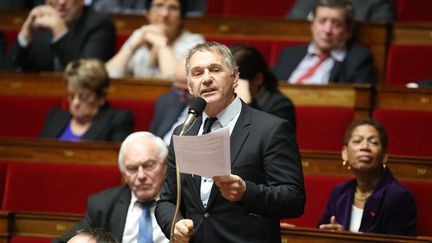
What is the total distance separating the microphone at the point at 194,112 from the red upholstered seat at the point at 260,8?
1.65 m

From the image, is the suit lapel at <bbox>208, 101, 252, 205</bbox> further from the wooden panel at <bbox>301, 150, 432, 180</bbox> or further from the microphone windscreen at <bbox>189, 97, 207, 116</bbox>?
the wooden panel at <bbox>301, 150, 432, 180</bbox>

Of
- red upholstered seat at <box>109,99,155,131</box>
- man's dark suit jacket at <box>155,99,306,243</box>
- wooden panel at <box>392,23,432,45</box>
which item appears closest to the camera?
man's dark suit jacket at <box>155,99,306,243</box>

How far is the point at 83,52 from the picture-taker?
2430mm

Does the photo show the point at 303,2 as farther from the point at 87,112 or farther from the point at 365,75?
the point at 87,112

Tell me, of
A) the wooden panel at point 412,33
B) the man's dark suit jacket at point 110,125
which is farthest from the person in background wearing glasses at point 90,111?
the wooden panel at point 412,33

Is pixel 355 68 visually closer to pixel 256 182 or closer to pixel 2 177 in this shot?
pixel 2 177

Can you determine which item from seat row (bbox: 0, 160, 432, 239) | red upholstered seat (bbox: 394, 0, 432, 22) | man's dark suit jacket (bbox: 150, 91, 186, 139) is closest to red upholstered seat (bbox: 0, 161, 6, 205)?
seat row (bbox: 0, 160, 432, 239)

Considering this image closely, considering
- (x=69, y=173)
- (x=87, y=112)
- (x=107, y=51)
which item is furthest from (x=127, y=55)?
(x=69, y=173)

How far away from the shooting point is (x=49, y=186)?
194cm

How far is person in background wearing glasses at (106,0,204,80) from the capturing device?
2.32 m

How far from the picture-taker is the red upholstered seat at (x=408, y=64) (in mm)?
2309

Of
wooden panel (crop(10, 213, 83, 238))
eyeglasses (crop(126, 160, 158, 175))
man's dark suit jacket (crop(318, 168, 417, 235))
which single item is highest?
eyeglasses (crop(126, 160, 158, 175))

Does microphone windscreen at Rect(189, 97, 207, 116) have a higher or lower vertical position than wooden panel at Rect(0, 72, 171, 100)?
higher

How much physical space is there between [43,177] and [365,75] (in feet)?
2.59
